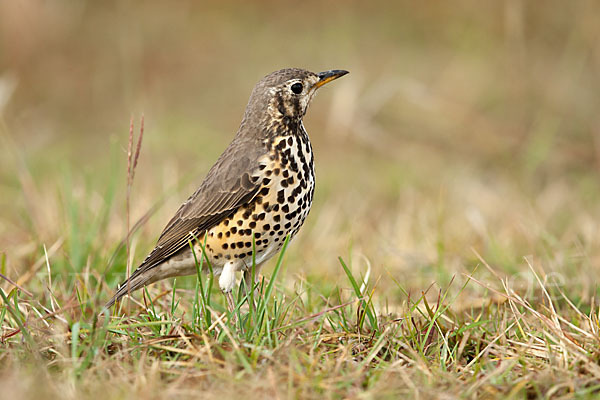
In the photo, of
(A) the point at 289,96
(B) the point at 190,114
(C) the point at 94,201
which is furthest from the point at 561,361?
(B) the point at 190,114

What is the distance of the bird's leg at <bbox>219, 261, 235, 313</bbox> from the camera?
4148mm

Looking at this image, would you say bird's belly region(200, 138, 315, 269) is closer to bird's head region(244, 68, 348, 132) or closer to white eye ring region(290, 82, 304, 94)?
bird's head region(244, 68, 348, 132)

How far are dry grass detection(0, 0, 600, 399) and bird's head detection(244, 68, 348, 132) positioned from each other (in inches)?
34.4

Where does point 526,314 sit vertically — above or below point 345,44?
below

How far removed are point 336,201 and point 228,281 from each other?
3.56 m

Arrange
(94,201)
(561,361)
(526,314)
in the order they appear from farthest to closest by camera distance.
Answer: (94,201)
(526,314)
(561,361)

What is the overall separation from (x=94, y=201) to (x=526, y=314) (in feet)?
12.2

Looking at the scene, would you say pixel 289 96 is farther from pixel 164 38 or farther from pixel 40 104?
pixel 164 38

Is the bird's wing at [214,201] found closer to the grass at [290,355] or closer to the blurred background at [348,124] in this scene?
the grass at [290,355]

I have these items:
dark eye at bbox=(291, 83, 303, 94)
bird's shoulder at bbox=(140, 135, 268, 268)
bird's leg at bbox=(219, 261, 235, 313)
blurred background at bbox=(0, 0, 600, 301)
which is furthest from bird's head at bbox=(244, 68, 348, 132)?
blurred background at bbox=(0, 0, 600, 301)

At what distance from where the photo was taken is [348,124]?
7164 mm

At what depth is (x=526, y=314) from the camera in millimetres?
4148

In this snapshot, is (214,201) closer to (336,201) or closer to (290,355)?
(290,355)

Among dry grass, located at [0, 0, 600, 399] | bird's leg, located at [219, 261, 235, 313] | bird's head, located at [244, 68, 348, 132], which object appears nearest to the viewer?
dry grass, located at [0, 0, 600, 399]
